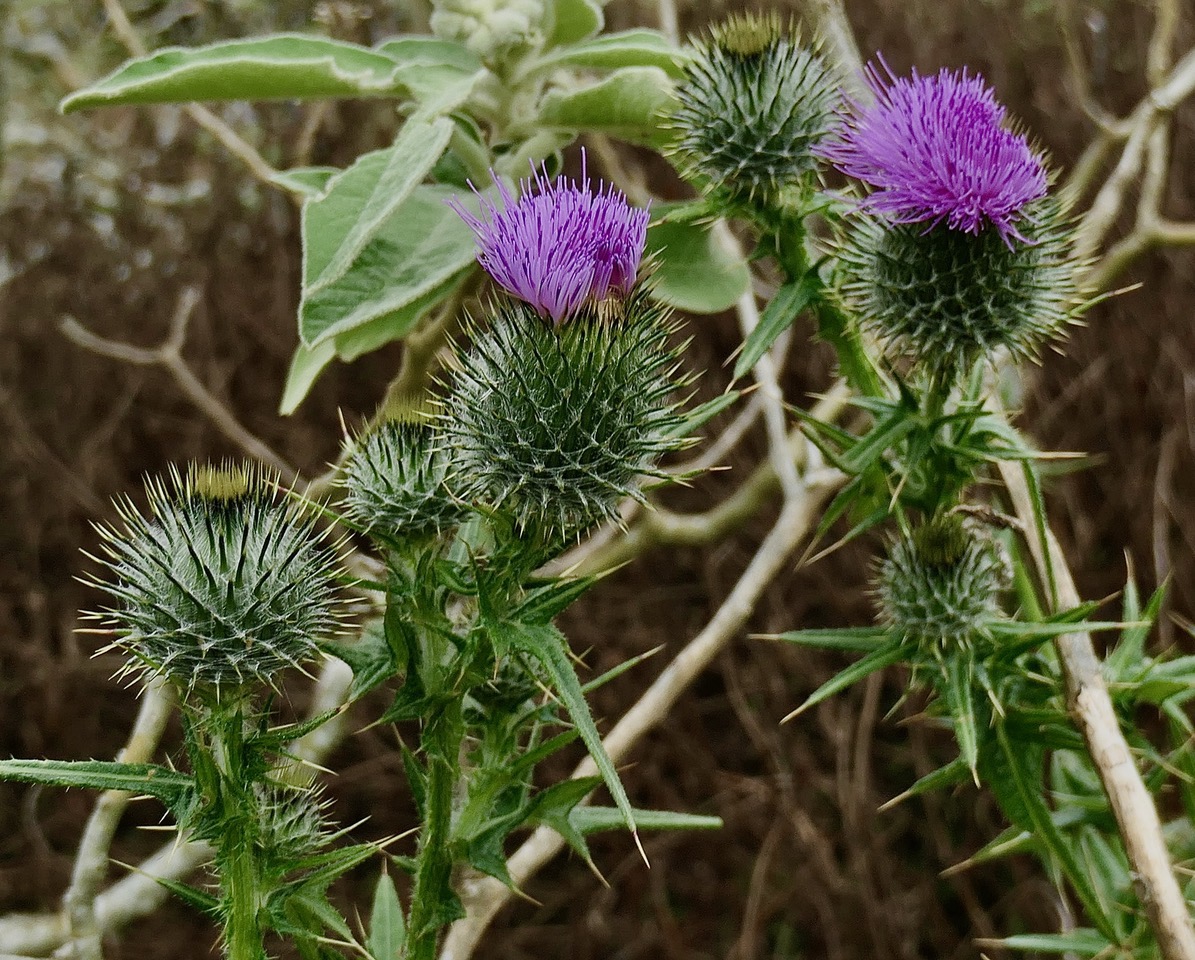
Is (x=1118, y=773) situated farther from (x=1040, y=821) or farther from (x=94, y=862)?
(x=94, y=862)

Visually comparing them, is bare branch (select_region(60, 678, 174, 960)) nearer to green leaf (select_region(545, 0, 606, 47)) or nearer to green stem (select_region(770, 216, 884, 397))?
green stem (select_region(770, 216, 884, 397))

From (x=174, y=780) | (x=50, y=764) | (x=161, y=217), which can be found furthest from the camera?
(x=161, y=217)

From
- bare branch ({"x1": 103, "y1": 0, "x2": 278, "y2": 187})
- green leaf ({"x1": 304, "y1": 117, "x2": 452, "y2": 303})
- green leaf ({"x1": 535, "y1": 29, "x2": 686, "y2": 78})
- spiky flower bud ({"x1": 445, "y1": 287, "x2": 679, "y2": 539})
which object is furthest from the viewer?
bare branch ({"x1": 103, "y1": 0, "x2": 278, "y2": 187})

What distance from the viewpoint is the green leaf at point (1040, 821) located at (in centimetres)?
135

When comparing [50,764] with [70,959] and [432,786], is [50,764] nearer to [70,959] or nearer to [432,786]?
[432,786]

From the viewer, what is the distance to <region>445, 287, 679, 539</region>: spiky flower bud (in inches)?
42.8

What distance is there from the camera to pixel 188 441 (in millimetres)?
4145

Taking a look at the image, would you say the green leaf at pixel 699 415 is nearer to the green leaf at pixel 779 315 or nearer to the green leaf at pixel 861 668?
the green leaf at pixel 779 315

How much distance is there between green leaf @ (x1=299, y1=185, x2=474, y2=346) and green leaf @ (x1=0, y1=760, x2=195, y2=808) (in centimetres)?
54

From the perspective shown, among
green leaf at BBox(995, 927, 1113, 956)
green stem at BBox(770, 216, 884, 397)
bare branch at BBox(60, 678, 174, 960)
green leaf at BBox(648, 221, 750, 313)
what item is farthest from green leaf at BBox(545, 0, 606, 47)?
green leaf at BBox(995, 927, 1113, 956)

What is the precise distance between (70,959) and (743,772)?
2.61 m

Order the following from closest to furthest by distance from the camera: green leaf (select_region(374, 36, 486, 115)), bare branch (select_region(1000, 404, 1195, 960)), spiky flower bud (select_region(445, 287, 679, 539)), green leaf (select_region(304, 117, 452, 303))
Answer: spiky flower bud (select_region(445, 287, 679, 539))
bare branch (select_region(1000, 404, 1195, 960))
green leaf (select_region(304, 117, 452, 303))
green leaf (select_region(374, 36, 486, 115))

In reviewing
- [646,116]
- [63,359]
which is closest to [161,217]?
[63,359]

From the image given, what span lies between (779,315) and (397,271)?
1.84ft
